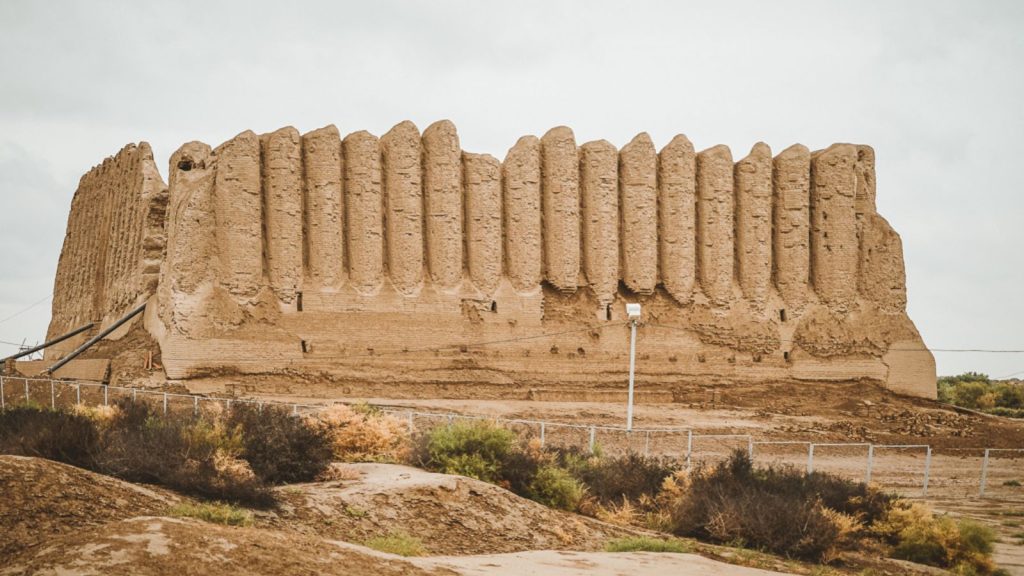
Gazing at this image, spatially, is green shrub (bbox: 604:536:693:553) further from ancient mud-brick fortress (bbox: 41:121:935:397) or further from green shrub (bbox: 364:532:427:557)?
ancient mud-brick fortress (bbox: 41:121:935:397)

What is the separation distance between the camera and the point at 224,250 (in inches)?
1013

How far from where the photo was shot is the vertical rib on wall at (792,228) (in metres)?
30.9

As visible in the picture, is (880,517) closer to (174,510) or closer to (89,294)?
(174,510)

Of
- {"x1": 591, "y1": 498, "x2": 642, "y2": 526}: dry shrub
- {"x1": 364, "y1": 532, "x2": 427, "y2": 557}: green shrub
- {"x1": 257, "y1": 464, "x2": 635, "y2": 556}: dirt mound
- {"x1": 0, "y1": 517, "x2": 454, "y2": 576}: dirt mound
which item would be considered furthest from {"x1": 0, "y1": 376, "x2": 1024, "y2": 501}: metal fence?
{"x1": 0, "y1": 517, "x2": 454, "y2": 576}: dirt mound

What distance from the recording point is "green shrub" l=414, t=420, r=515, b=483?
1352 centimetres

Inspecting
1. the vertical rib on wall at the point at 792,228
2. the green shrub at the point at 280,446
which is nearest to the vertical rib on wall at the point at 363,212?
the vertical rib on wall at the point at 792,228

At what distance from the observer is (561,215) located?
2869cm

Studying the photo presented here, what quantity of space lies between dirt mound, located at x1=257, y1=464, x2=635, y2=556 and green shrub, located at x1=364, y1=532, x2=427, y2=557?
A: 0.25 metres

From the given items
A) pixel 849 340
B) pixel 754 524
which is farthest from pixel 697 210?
pixel 754 524

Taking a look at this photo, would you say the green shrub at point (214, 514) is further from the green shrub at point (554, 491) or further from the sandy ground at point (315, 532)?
the green shrub at point (554, 491)

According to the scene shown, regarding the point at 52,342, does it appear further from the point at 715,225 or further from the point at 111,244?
the point at 715,225

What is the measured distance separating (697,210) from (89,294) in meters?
20.9

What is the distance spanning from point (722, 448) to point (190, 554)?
18391 mm

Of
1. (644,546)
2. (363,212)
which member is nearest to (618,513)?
(644,546)
